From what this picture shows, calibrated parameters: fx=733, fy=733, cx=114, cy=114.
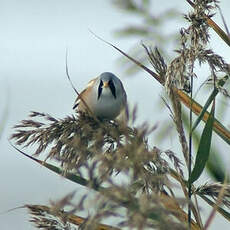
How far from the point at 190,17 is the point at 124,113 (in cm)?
87

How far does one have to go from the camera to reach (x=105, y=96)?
4020 mm

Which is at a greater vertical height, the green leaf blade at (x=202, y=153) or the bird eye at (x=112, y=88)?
the bird eye at (x=112, y=88)

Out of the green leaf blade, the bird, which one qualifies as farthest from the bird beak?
the green leaf blade

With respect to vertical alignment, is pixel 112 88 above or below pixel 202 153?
above

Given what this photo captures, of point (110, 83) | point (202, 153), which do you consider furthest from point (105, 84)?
point (202, 153)

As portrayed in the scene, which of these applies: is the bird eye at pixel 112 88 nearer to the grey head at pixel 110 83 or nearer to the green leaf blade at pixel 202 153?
the grey head at pixel 110 83

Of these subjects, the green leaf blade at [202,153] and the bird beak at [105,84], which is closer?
the green leaf blade at [202,153]

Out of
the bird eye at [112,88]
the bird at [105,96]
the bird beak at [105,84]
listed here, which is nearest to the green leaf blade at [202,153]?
the bird at [105,96]

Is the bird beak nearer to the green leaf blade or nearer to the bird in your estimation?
the bird

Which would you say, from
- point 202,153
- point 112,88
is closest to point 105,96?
point 112,88

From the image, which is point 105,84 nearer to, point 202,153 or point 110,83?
point 110,83

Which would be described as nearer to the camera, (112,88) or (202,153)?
(202,153)

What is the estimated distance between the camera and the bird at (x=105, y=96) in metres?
3.84

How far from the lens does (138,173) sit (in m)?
1.30
